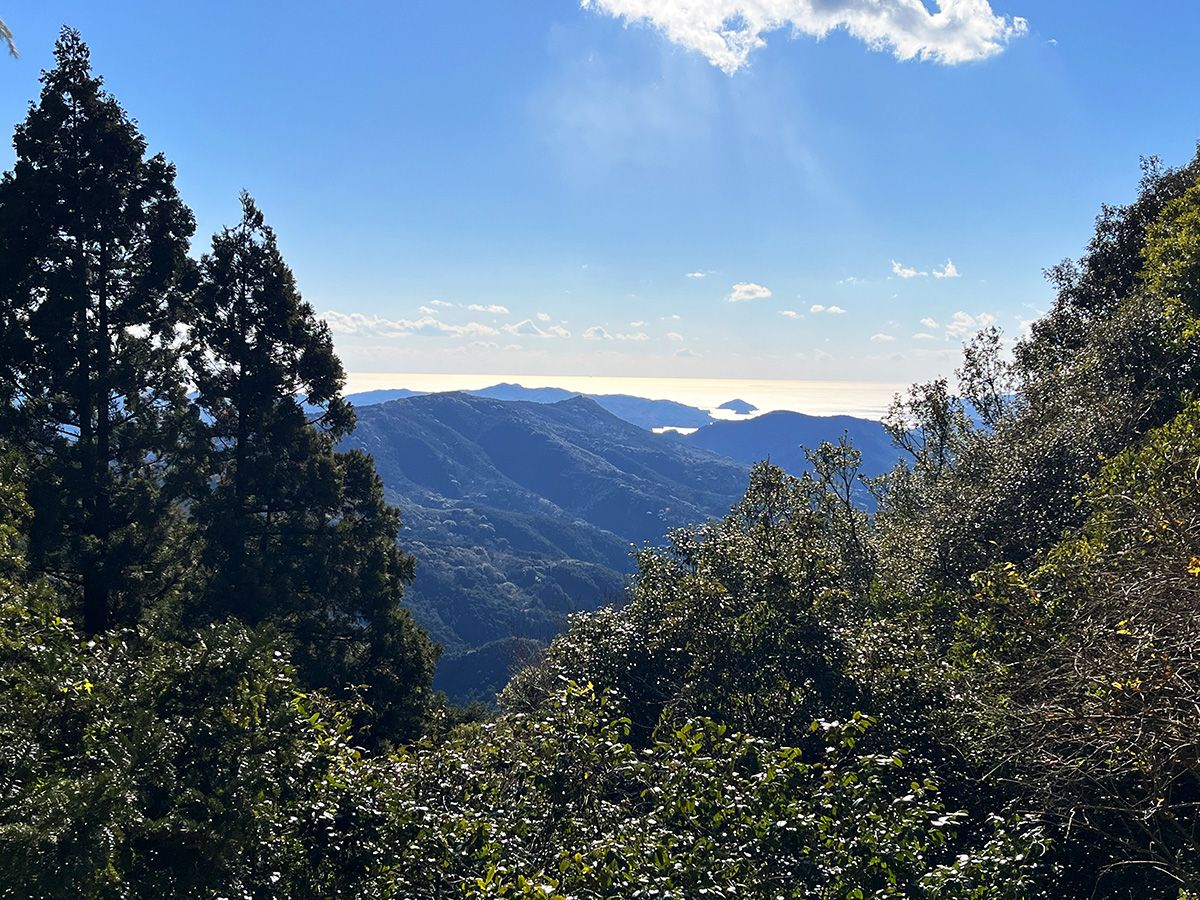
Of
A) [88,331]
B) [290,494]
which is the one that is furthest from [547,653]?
[88,331]

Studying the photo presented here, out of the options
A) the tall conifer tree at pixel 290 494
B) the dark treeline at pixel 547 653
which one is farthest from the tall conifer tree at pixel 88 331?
the tall conifer tree at pixel 290 494

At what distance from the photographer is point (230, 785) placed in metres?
7.73

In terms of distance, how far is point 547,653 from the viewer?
64.7ft

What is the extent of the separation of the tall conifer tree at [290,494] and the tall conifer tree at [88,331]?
8.23 feet

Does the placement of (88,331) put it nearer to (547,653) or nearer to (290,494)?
(290,494)

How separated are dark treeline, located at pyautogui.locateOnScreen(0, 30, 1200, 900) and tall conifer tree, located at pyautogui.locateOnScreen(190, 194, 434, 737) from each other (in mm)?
135

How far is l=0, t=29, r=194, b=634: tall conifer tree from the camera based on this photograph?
2320 centimetres

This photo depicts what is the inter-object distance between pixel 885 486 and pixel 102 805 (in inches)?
2204

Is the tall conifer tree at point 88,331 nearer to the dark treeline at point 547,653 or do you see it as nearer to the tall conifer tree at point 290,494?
the dark treeline at point 547,653

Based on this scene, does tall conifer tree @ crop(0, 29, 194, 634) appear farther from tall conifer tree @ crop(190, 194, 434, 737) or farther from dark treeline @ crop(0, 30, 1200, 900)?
tall conifer tree @ crop(190, 194, 434, 737)

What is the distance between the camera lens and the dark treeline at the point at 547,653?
7609 mm

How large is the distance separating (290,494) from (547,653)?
52.2 feet

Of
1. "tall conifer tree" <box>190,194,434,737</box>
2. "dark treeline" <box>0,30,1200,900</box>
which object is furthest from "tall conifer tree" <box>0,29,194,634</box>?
"tall conifer tree" <box>190,194,434,737</box>

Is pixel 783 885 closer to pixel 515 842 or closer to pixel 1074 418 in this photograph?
pixel 515 842
